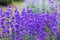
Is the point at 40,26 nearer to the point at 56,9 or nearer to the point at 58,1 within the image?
the point at 56,9

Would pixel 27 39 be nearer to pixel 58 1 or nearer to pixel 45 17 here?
pixel 45 17

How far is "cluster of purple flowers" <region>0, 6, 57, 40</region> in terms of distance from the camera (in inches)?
116

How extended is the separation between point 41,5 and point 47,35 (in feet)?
4.18

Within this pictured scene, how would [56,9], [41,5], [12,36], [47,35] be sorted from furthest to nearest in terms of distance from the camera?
[41,5] < [56,9] < [47,35] < [12,36]

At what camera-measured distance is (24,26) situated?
3037mm

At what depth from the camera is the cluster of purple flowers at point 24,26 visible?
9.63 feet

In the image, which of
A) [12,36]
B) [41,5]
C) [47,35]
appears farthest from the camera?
[41,5]

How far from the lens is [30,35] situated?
9.91 feet

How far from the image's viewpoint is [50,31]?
319 cm

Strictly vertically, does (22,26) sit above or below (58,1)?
below

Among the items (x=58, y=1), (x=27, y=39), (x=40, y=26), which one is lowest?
(x=27, y=39)

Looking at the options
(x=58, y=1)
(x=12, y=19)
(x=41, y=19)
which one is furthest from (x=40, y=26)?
(x=58, y=1)

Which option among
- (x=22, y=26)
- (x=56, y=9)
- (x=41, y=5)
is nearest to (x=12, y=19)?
(x=22, y=26)

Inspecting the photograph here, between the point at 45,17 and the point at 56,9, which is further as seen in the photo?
the point at 56,9
